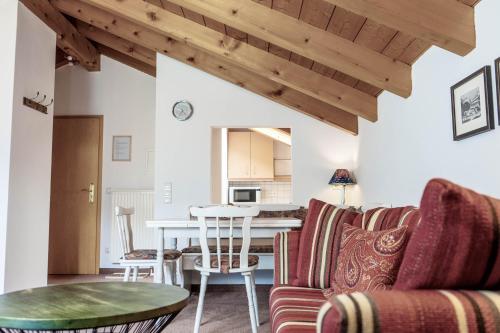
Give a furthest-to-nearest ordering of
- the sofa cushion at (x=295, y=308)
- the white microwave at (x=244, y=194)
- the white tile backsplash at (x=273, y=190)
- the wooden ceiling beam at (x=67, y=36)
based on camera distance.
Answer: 1. the white tile backsplash at (x=273, y=190)
2. the white microwave at (x=244, y=194)
3. the wooden ceiling beam at (x=67, y=36)
4. the sofa cushion at (x=295, y=308)

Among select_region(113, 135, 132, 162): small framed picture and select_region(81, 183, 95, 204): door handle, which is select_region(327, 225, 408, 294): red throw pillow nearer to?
select_region(113, 135, 132, 162): small framed picture

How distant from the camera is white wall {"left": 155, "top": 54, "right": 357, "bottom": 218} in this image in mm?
4238

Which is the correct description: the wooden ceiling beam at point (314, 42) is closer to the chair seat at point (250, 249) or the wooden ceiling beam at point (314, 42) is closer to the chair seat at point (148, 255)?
the chair seat at point (250, 249)

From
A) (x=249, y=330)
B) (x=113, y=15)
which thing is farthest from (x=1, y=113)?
(x=249, y=330)

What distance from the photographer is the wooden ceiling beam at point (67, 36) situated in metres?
3.71

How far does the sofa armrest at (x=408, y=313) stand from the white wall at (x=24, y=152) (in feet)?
10.8

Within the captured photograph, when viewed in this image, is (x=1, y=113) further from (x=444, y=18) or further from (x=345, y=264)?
(x=444, y=18)

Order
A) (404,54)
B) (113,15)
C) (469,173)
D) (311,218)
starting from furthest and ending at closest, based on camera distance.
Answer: (113,15), (404,54), (311,218), (469,173)

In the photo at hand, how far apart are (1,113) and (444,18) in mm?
3329

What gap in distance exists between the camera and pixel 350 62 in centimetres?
273

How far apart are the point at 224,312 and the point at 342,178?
5.88 ft

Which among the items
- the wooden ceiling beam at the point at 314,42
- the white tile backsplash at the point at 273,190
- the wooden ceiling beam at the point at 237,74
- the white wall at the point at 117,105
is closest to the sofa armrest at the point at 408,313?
the wooden ceiling beam at the point at 314,42

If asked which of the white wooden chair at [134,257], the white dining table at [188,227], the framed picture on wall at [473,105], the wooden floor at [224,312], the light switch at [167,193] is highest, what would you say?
the framed picture on wall at [473,105]

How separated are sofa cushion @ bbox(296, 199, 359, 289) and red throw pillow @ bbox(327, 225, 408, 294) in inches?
7.7
